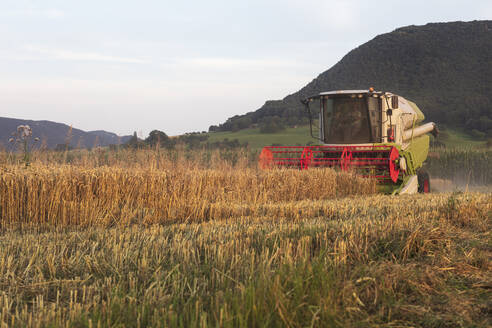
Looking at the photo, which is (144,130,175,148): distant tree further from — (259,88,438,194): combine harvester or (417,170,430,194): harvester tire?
(417,170,430,194): harvester tire

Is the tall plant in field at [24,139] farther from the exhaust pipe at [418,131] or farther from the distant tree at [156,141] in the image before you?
the exhaust pipe at [418,131]

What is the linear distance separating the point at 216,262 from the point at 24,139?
206 inches

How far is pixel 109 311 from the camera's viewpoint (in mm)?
2018

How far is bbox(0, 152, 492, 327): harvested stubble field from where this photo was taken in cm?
208

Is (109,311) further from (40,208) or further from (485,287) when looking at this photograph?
(40,208)

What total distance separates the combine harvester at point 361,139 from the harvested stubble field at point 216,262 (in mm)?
4780

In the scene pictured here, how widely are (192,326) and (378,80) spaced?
98.1m

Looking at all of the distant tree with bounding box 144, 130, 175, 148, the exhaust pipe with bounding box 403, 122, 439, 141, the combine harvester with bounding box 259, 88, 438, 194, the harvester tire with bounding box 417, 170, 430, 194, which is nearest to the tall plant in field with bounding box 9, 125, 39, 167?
the distant tree with bounding box 144, 130, 175, 148

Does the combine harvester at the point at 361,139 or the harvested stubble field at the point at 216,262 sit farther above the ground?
the combine harvester at the point at 361,139

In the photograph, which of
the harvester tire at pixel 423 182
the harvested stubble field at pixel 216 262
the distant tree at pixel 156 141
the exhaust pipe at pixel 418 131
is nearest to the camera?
the harvested stubble field at pixel 216 262

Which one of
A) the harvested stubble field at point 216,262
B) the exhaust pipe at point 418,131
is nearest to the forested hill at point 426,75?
the exhaust pipe at point 418,131

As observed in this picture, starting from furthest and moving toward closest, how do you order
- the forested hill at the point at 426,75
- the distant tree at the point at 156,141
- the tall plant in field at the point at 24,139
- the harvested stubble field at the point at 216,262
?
the forested hill at the point at 426,75 → the distant tree at the point at 156,141 → the tall plant in field at the point at 24,139 → the harvested stubble field at the point at 216,262

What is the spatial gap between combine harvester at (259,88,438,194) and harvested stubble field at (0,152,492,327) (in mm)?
4780

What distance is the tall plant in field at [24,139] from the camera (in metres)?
6.59
